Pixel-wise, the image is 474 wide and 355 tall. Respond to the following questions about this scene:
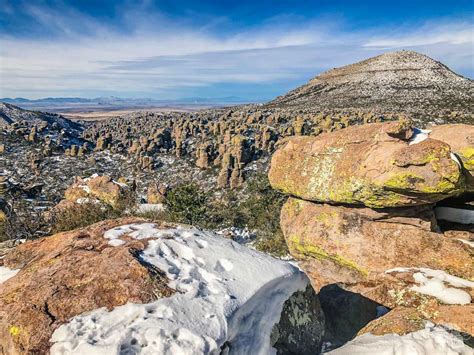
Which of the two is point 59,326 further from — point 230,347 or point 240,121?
point 240,121

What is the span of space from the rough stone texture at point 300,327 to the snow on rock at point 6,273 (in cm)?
682

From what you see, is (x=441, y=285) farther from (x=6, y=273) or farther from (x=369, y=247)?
(x=6, y=273)

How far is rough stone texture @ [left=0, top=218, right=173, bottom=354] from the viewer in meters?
6.70

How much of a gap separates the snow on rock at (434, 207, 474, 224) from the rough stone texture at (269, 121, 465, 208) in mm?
3455

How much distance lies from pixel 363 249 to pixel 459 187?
4.58 meters

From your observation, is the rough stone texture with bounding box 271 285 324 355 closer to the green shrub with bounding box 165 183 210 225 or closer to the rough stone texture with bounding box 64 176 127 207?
the green shrub with bounding box 165 183 210 225

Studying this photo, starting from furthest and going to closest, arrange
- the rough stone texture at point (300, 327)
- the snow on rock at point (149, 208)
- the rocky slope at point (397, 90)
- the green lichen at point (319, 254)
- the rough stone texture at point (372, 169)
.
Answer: the rocky slope at point (397, 90) < the snow on rock at point (149, 208) < the green lichen at point (319, 254) < the rough stone texture at point (372, 169) < the rough stone texture at point (300, 327)

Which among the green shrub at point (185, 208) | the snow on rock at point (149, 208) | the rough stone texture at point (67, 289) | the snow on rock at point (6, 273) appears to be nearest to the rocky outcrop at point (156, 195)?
the snow on rock at point (149, 208)

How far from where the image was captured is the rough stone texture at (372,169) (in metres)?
13.4

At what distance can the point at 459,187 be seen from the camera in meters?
13.5

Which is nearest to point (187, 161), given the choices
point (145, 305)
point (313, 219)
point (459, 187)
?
point (313, 219)

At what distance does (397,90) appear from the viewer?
12400cm

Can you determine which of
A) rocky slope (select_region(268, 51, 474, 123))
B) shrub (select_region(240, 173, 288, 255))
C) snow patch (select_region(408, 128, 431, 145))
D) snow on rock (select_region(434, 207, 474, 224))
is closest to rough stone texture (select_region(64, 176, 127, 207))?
shrub (select_region(240, 173, 288, 255))

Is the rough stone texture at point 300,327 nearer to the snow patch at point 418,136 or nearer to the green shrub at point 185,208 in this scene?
the snow patch at point 418,136
